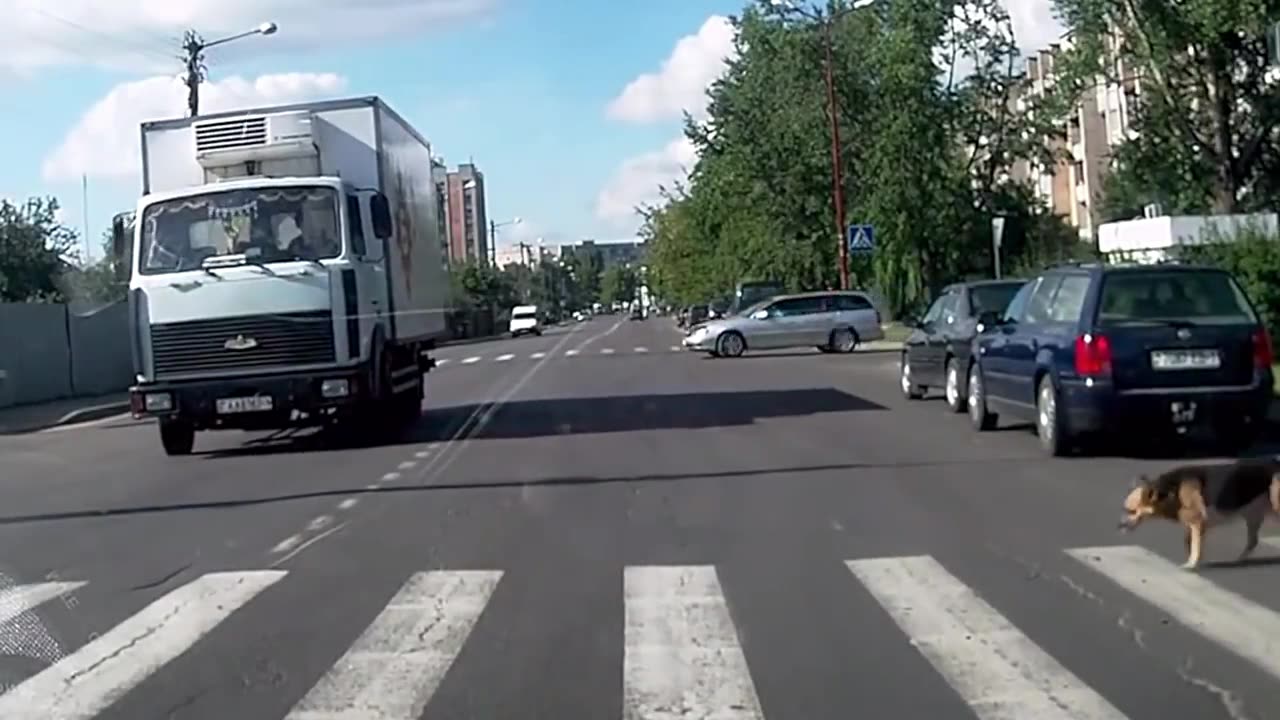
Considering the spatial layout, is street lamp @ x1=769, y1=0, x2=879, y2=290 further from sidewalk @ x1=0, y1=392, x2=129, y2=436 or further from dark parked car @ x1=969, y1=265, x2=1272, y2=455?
dark parked car @ x1=969, y1=265, x2=1272, y2=455

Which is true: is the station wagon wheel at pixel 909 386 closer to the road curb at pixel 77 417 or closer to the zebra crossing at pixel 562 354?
the road curb at pixel 77 417

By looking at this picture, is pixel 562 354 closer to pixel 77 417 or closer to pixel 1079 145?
pixel 77 417

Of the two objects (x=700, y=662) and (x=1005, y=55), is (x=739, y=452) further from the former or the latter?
(x=1005, y=55)

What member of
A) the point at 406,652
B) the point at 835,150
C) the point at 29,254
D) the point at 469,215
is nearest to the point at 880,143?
the point at 835,150

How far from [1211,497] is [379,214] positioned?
39.7ft

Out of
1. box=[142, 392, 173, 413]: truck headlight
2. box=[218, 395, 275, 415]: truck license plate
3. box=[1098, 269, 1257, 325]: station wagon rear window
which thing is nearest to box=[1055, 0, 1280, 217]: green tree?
box=[1098, 269, 1257, 325]: station wagon rear window

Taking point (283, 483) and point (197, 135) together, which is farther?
point (197, 135)

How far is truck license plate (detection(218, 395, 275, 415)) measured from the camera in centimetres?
1930

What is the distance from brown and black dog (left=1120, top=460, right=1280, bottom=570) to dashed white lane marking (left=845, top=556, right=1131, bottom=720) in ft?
4.17

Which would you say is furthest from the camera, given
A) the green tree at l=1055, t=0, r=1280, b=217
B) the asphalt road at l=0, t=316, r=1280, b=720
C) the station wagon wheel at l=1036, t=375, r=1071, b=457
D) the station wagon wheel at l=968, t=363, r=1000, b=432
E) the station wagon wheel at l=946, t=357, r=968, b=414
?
the green tree at l=1055, t=0, r=1280, b=217

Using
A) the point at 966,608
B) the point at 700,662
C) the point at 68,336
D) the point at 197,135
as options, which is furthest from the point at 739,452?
the point at 68,336

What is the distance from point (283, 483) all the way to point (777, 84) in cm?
4560

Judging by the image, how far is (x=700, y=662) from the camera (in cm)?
794

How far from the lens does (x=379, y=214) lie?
2009 cm
